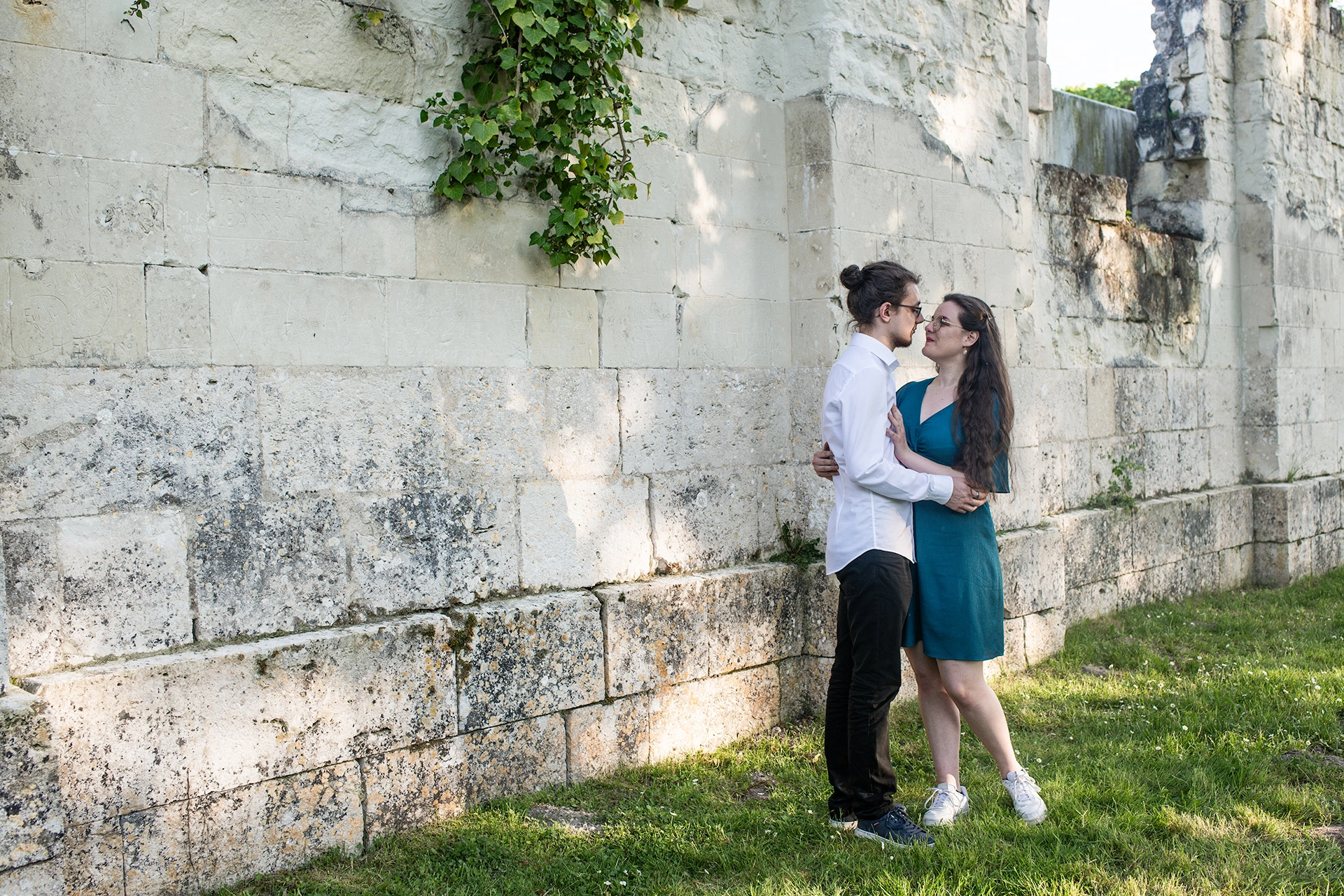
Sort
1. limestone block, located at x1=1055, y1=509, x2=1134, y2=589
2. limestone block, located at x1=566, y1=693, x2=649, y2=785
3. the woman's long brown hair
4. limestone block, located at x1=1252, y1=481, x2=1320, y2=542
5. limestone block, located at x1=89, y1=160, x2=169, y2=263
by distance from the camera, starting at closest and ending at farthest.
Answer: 1. limestone block, located at x1=89, y1=160, x2=169, y2=263
2. the woman's long brown hair
3. limestone block, located at x1=566, y1=693, x2=649, y2=785
4. limestone block, located at x1=1055, y1=509, x2=1134, y2=589
5. limestone block, located at x1=1252, y1=481, x2=1320, y2=542

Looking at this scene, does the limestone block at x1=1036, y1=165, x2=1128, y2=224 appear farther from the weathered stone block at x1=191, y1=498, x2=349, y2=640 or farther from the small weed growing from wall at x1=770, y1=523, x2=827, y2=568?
the weathered stone block at x1=191, y1=498, x2=349, y2=640

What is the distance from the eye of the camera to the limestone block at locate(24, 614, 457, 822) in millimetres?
3076

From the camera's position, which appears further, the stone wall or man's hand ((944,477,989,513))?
man's hand ((944,477,989,513))

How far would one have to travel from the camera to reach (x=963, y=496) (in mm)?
3564

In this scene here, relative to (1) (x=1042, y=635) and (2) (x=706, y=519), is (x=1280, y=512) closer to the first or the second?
(1) (x=1042, y=635)

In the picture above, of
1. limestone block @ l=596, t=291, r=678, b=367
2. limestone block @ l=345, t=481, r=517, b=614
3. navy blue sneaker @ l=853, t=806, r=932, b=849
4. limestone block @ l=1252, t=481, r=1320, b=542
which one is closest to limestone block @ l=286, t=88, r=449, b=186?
limestone block @ l=596, t=291, r=678, b=367

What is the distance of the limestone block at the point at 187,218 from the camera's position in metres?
3.37

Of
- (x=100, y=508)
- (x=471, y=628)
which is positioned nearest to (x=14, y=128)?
(x=100, y=508)

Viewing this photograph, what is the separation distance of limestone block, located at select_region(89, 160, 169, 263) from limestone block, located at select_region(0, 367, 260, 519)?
0.36 m

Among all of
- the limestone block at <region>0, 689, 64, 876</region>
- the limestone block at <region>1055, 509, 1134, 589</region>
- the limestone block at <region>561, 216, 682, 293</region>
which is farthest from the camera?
the limestone block at <region>1055, 509, 1134, 589</region>

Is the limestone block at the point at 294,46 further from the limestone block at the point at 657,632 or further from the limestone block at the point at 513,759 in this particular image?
the limestone block at the point at 513,759

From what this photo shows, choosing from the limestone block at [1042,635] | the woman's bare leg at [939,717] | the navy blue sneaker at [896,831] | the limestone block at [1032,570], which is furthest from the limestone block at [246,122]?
the limestone block at [1042,635]

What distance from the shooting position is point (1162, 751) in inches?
170

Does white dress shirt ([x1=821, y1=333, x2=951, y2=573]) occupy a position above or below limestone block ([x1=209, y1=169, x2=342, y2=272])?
below
